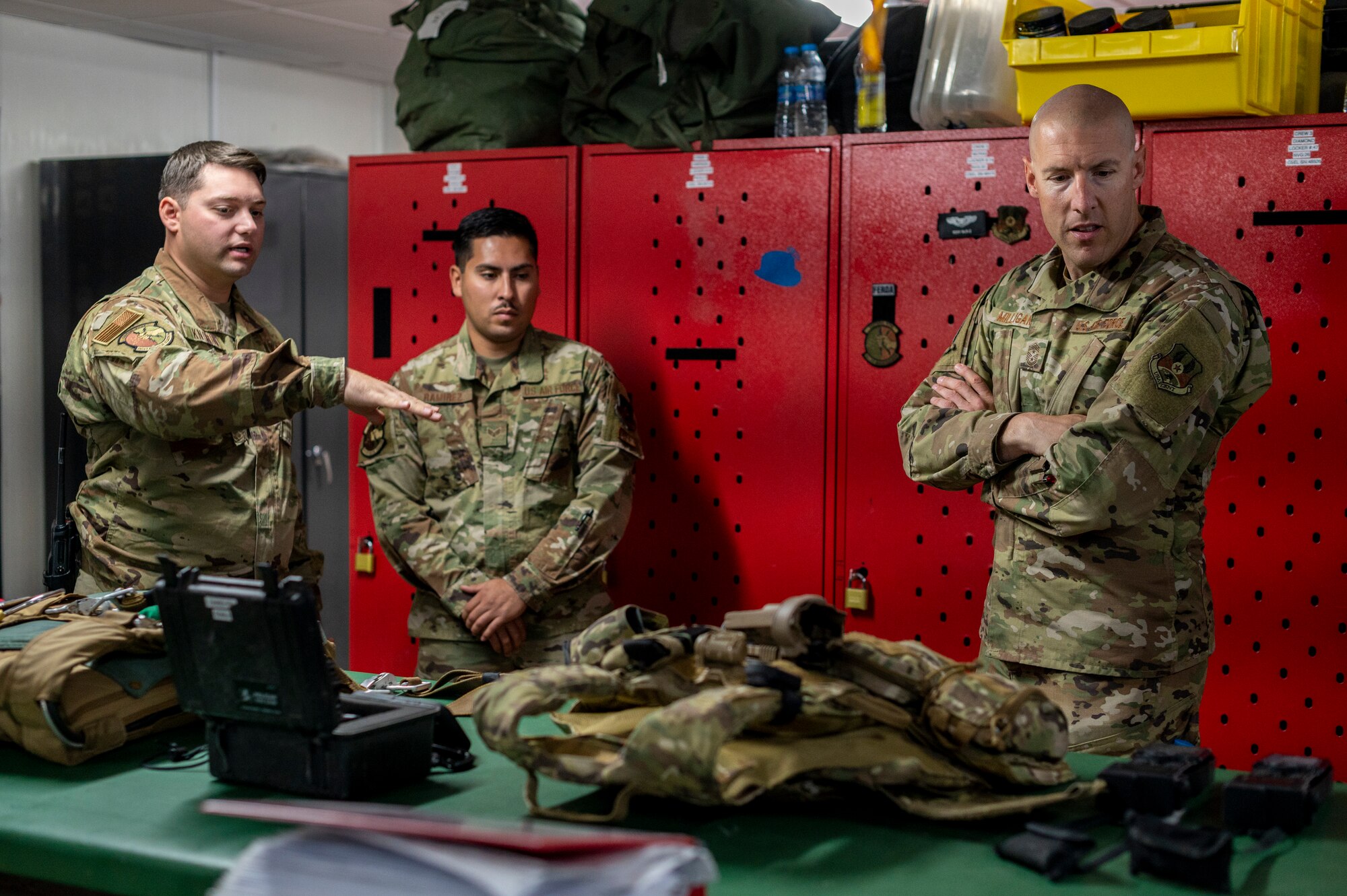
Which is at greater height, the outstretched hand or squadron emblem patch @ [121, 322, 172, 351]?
squadron emblem patch @ [121, 322, 172, 351]

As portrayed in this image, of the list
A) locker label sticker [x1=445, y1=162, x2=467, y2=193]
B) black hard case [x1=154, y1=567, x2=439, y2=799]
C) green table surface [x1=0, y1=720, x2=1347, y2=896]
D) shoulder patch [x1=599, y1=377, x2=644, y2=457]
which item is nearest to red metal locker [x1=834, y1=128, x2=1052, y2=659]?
shoulder patch [x1=599, y1=377, x2=644, y2=457]

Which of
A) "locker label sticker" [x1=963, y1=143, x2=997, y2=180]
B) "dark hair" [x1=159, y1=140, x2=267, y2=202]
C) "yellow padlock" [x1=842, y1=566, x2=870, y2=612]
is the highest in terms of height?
"locker label sticker" [x1=963, y1=143, x2=997, y2=180]

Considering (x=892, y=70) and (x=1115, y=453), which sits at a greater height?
(x=892, y=70)

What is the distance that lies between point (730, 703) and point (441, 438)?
2075mm

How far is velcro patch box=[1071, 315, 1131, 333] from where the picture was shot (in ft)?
7.89

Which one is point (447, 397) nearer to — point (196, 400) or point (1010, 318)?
point (196, 400)

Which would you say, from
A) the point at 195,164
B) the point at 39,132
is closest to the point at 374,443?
the point at 195,164

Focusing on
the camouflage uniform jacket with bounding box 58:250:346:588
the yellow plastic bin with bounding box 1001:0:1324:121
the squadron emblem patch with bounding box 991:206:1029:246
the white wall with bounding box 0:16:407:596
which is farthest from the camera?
the white wall with bounding box 0:16:407:596

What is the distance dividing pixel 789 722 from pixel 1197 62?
211cm

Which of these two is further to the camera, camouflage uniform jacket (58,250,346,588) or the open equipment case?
camouflage uniform jacket (58,250,346,588)

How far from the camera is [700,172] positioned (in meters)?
3.59

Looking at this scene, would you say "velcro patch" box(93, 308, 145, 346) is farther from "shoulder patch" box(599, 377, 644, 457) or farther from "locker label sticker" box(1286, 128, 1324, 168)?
"locker label sticker" box(1286, 128, 1324, 168)

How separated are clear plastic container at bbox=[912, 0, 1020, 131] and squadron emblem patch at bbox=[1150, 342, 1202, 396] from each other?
1203 mm

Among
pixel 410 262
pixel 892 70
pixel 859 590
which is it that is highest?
pixel 892 70
